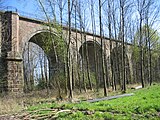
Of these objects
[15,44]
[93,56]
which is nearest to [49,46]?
[15,44]

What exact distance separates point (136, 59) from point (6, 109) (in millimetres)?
31476

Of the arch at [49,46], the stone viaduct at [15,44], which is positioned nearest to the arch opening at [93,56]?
the arch at [49,46]

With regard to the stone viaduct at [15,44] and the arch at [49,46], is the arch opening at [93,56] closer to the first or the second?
the arch at [49,46]

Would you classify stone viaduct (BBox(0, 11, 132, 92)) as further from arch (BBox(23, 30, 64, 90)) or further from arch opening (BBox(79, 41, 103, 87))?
arch opening (BBox(79, 41, 103, 87))

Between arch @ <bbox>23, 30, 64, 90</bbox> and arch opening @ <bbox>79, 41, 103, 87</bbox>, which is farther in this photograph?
arch opening @ <bbox>79, 41, 103, 87</bbox>

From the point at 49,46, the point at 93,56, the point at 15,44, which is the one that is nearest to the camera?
the point at 49,46

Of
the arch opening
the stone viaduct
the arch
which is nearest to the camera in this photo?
the arch

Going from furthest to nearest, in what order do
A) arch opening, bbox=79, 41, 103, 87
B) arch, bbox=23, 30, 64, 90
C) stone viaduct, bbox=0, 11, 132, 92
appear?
arch opening, bbox=79, 41, 103, 87
stone viaduct, bbox=0, 11, 132, 92
arch, bbox=23, 30, 64, 90

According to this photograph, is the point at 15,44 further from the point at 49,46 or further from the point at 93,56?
the point at 93,56

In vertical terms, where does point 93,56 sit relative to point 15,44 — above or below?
above

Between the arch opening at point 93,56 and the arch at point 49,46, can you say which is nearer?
the arch at point 49,46

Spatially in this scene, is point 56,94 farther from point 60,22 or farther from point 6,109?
point 6,109

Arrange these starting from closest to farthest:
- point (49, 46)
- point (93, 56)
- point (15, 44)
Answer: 1. point (49, 46)
2. point (15, 44)
3. point (93, 56)

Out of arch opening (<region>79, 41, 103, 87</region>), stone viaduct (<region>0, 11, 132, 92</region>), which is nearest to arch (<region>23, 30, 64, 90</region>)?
stone viaduct (<region>0, 11, 132, 92</region>)
